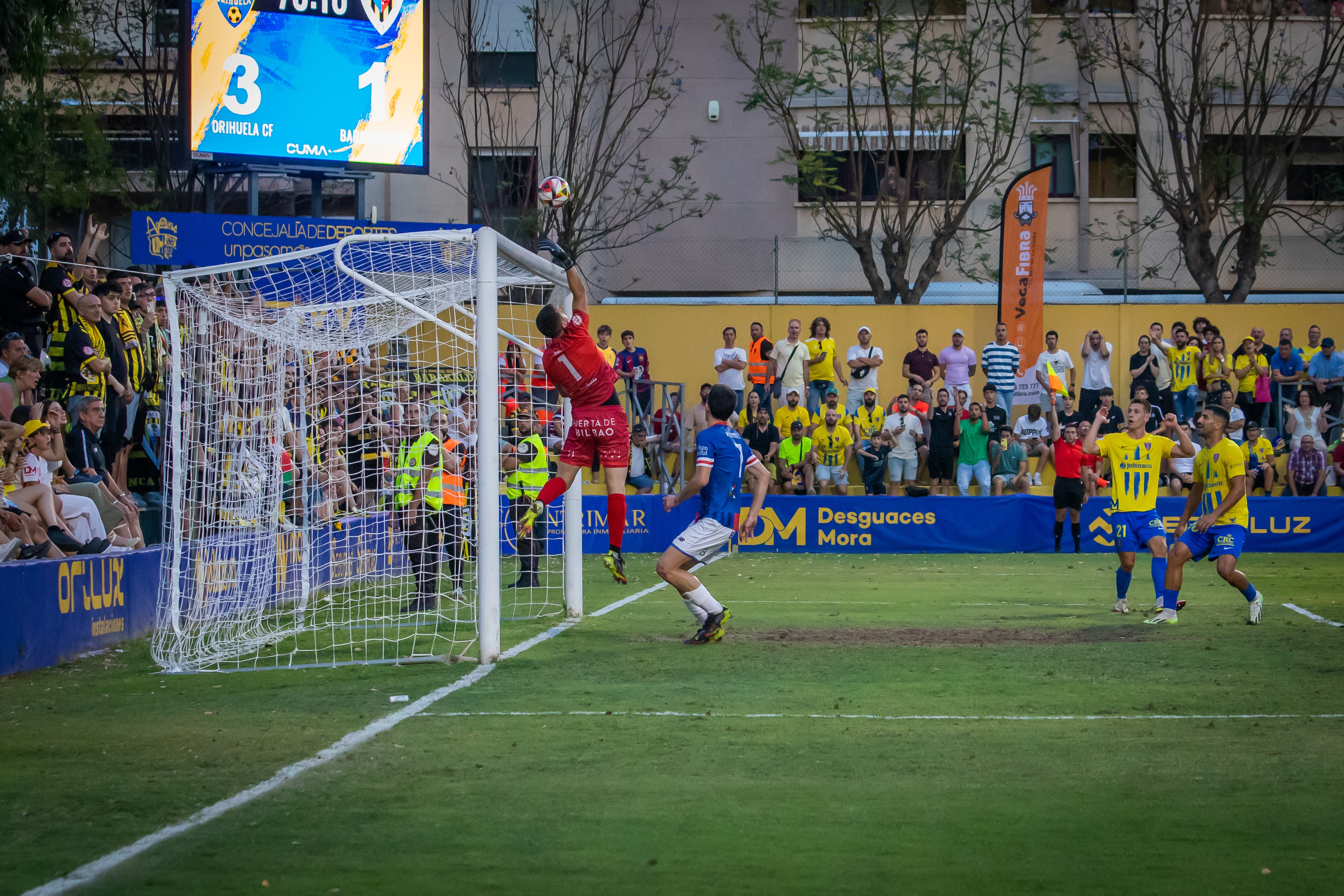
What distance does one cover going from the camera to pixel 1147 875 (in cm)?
482

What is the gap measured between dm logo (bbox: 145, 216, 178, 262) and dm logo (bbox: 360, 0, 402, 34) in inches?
209

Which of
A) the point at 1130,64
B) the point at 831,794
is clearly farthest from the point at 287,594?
the point at 1130,64

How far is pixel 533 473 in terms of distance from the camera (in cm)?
1459

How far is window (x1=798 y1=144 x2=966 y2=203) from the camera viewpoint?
28.1 m

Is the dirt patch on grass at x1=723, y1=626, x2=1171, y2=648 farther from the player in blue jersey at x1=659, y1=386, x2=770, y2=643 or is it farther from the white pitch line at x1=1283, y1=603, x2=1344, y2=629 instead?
the white pitch line at x1=1283, y1=603, x2=1344, y2=629

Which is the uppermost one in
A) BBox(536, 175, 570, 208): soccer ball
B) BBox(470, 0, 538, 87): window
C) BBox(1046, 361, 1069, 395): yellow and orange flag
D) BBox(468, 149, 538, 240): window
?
BBox(470, 0, 538, 87): window

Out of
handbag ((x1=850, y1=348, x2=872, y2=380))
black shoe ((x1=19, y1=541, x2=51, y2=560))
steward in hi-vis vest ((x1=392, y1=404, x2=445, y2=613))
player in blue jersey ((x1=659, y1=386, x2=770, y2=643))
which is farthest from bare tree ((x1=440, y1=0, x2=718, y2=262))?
player in blue jersey ((x1=659, y1=386, x2=770, y2=643))

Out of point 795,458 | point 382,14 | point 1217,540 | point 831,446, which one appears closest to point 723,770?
point 1217,540

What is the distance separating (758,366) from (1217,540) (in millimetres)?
11740

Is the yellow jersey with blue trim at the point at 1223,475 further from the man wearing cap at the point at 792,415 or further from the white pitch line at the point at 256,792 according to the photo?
the man wearing cap at the point at 792,415

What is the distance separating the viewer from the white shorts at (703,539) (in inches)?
409

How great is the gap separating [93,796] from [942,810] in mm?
3860

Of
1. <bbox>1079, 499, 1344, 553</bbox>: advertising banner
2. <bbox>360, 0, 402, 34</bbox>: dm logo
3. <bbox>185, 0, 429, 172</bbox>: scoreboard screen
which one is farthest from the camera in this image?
<bbox>1079, 499, 1344, 553</bbox>: advertising banner

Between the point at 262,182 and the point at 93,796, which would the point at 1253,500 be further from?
the point at 262,182
